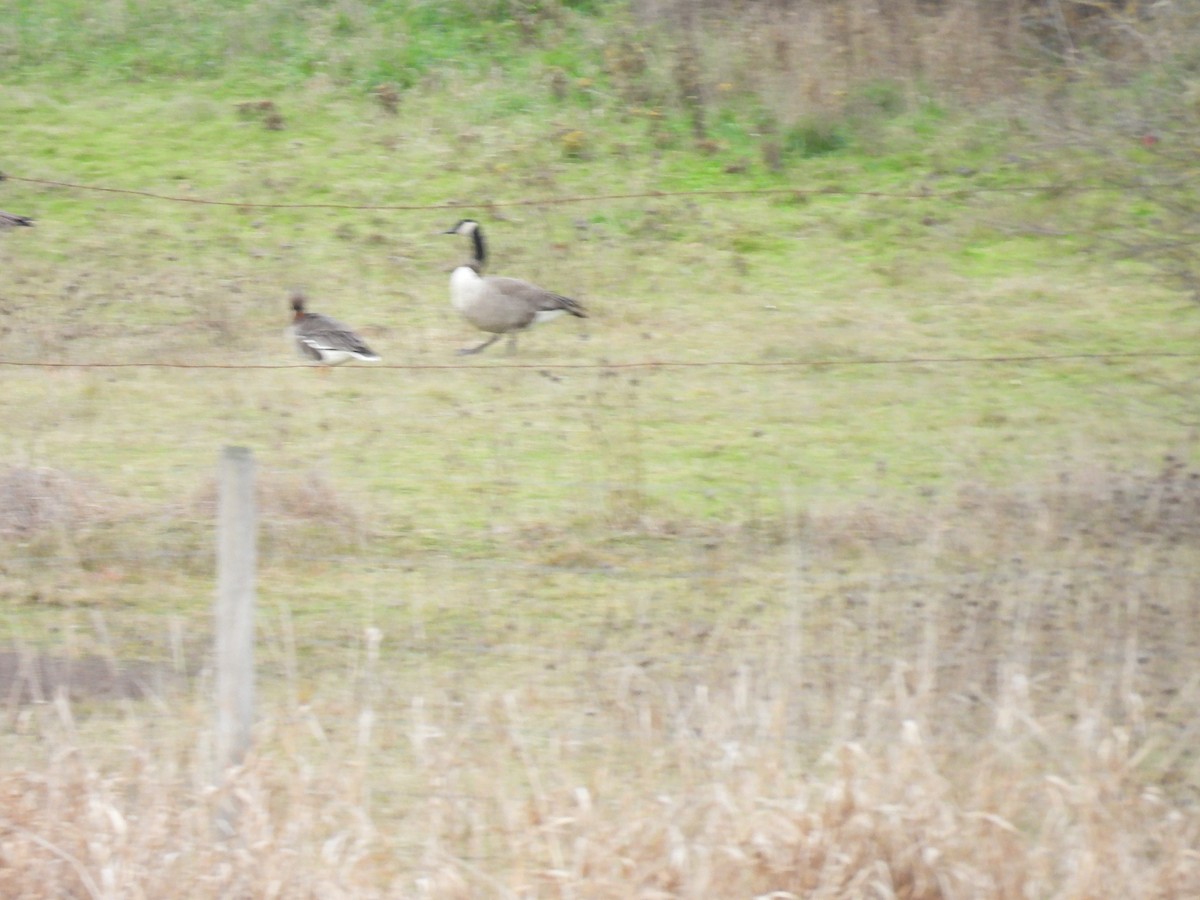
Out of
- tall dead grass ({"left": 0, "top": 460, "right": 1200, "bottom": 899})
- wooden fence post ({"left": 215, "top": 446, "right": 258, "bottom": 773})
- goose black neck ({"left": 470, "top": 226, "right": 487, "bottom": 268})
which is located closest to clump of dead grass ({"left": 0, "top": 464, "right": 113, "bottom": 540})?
tall dead grass ({"left": 0, "top": 460, "right": 1200, "bottom": 899})

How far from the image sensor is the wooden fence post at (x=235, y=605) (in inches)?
163

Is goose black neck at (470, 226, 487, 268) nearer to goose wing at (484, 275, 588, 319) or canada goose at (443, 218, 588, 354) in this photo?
canada goose at (443, 218, 588, 354)

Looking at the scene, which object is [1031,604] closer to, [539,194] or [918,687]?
[918,687]

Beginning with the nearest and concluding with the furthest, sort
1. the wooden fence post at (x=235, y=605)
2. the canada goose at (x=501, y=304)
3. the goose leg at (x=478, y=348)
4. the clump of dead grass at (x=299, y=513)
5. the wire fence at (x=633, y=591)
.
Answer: the wooden fence post at (x=235, y=605) → the wire fence at (x=633, y=591) → the clump of dead grass at (x=299, y=513) → the canada goose at (x=501, y=304) → the goose leg at (x=478, y=348)

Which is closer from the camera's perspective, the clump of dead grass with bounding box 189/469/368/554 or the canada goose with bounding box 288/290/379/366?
the clump of dead grass with bounding box 189/469/368/554

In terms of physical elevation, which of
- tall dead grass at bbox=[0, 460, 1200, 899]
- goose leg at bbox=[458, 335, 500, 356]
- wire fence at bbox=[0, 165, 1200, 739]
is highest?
tall dead grass at bbox=[0, 460, 1200, 899]

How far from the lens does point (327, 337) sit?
10234mm

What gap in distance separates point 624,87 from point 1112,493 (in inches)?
397

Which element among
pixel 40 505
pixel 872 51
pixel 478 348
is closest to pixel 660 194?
pixel 478 348

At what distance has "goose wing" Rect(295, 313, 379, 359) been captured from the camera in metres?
10.2

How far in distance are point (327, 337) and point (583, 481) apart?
106 inches

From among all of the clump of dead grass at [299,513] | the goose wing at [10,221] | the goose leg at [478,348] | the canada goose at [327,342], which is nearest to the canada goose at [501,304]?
the goose leg at [478,348]

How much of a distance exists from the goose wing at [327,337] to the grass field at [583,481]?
335mm

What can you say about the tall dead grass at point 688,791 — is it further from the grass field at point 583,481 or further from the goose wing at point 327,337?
the goose wing at point 327,337
